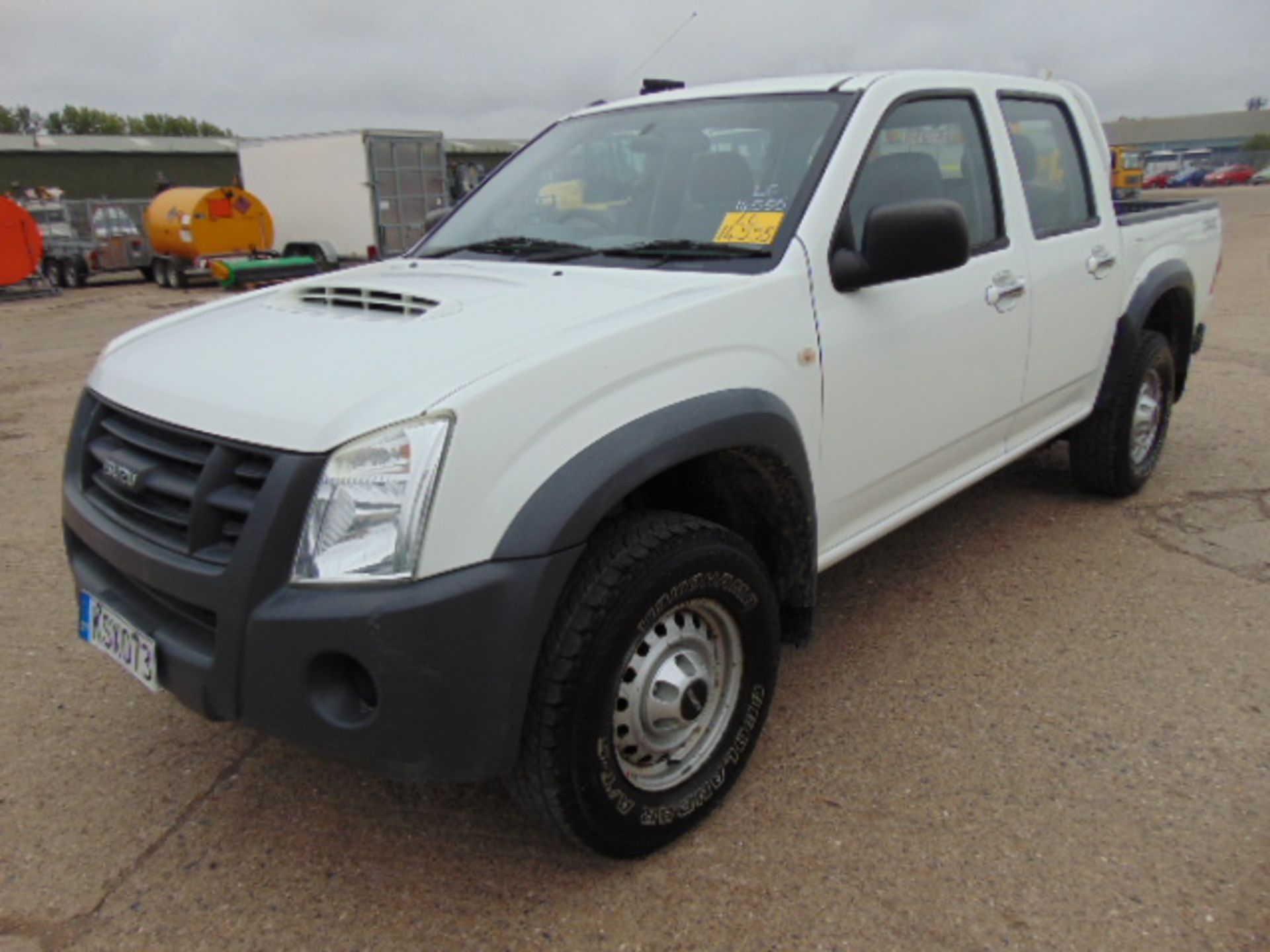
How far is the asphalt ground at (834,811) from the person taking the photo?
7.20 ft

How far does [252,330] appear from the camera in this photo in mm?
2551

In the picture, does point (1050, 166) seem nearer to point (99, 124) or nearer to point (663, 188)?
point (663, 188)

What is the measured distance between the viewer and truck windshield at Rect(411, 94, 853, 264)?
2.82 metres

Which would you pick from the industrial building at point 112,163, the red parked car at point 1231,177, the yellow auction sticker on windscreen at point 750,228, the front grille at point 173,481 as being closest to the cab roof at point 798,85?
the yellow auction sticker on windscreen at point 750,228

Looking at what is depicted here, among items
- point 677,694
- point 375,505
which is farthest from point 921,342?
point 375,505

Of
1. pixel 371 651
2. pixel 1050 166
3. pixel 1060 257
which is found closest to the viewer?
pixel 371 651

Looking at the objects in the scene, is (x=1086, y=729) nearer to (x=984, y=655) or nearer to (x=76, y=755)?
(x=984, y=655)

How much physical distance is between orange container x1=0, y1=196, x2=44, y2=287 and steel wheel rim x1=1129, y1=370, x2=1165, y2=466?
55.4ft

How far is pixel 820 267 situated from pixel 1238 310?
9.87 metres

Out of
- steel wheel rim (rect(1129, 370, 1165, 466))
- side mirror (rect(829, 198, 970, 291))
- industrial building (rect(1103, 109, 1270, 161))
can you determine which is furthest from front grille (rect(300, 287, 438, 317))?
industrial building (rect(1103, 109, 1270, 161))

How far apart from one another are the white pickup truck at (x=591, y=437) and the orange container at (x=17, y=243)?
15.6m

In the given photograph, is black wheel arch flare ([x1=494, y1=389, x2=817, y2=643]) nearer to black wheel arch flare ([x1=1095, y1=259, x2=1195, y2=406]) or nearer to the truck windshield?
the truck windshield

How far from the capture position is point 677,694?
2.33 m

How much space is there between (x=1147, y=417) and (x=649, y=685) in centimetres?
344
